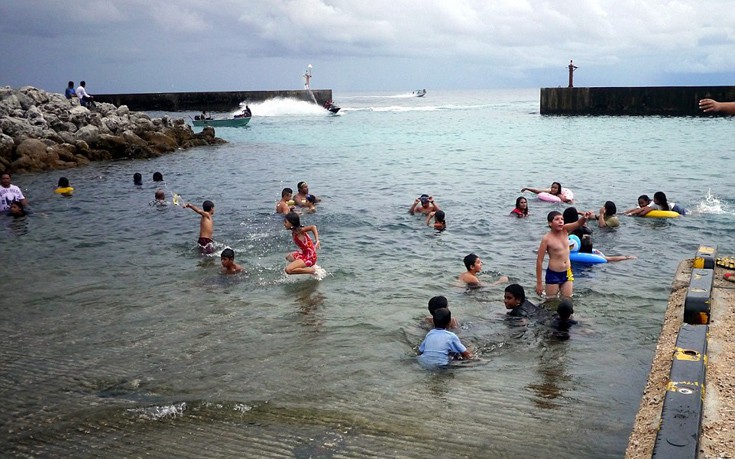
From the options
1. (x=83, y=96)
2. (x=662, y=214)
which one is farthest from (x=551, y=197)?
(x=83, y=96)

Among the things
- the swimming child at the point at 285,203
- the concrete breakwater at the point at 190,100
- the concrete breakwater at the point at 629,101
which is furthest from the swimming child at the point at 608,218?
the concrete breakwater at the point at 190,100

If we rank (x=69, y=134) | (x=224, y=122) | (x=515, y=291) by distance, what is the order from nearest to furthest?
(x=515, y=291)
(x=69, y=134)
(x=224, y=122)

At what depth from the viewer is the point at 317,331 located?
369 inches

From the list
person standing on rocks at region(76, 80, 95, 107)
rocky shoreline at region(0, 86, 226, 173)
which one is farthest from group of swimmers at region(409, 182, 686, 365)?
person standing on rocks at region(76, 80, 95, 107)

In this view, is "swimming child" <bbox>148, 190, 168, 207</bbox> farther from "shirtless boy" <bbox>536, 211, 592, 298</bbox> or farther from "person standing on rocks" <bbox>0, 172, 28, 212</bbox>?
"shirtless boy" <bbox>536, 211, 592, 298</bbox>

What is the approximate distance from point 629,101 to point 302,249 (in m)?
57.6

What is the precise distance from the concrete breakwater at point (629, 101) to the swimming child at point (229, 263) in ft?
179

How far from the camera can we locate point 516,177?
2684 cm

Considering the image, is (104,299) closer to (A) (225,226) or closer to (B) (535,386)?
(A) (225,226)

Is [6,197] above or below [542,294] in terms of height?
above

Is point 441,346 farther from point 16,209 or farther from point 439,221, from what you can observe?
point 16,209

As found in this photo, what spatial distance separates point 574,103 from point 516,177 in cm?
4160

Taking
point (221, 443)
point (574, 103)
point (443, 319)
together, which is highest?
point (574, 103)

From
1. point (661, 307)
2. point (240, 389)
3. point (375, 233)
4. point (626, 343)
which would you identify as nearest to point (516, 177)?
point (375, 233)
